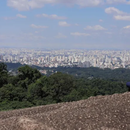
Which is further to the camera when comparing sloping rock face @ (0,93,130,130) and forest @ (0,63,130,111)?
forest @ (0,63,130,111)

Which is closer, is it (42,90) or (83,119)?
(83,119)

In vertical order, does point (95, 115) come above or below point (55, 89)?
above

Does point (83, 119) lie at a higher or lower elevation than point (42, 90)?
higher

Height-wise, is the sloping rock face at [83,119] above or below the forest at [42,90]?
above

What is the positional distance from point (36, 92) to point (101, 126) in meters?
18.8

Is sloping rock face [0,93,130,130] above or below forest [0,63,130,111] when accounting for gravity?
above

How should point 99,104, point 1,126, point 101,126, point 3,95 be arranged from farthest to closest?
point 3,95
point 99,104
point 1,126
point 101,126

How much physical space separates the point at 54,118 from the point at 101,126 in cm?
169

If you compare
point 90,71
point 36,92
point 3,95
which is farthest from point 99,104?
point 90,71

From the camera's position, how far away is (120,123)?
27.6 feet

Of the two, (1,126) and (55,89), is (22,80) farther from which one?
(1,126)

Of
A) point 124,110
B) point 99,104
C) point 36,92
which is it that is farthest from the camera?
point 36,92

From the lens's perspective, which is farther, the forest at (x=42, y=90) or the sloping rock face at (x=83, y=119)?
the forest at (x=42, y=90)

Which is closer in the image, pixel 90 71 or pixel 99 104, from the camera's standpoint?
pixel 99 104
